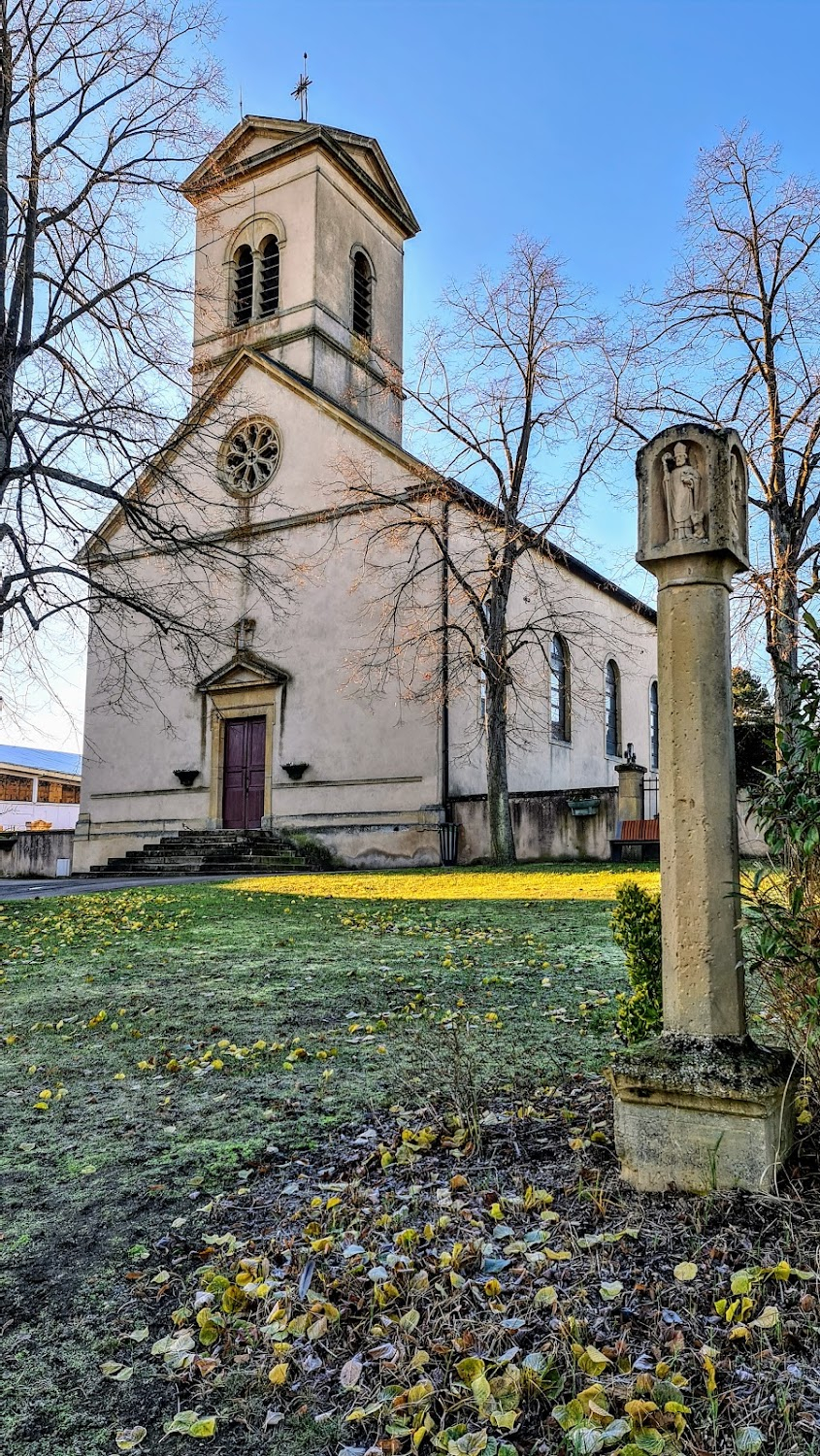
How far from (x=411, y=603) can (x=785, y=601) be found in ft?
27.2

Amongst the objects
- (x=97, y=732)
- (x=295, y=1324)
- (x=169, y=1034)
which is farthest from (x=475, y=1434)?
(x=97, y=732)

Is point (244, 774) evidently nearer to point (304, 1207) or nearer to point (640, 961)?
point (640, 961)

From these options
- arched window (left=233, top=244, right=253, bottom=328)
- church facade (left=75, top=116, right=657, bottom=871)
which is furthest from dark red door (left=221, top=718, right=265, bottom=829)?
arched window (left=233, top=244, right=253, bottom=328)

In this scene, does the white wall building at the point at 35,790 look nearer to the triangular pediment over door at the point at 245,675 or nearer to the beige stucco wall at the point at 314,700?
the beige stucco wall at the point at 314,700

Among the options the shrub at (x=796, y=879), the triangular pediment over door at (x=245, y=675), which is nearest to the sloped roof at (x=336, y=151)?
the triangular pediment over door at (x=245, y=675)

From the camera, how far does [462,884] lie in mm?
13891

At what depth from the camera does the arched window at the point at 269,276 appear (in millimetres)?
24188

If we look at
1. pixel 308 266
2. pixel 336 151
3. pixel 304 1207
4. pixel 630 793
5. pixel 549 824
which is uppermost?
pixel 336 151

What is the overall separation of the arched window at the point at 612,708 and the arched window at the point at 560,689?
116 inches

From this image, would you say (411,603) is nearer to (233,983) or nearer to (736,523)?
(233,983)

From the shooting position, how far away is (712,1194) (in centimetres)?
306

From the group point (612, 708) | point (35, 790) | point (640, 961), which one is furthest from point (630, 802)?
point (35, 790)

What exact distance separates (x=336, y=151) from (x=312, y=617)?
12.1 metres

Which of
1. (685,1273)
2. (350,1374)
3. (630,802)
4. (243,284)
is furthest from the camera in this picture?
(243,284)
